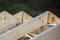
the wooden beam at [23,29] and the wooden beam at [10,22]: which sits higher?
the wooden beam at [10,22]

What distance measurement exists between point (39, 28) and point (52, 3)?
2.34 metres

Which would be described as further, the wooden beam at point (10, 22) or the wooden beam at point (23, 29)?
the wooden beam at point (10, 22)

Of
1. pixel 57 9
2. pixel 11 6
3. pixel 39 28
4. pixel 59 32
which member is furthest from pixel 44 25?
pixel 11 6

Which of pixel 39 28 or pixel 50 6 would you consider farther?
pixel 50 6

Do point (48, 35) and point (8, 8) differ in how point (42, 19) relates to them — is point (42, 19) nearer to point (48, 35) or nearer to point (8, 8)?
point (48, 35)

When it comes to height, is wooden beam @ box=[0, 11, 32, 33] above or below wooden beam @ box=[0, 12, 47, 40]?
above

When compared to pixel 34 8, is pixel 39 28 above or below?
below

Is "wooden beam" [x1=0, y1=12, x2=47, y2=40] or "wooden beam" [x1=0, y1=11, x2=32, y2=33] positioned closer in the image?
"wooden beam" [x1=0, y1=12, x2=47, y2=40]

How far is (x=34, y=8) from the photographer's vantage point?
18.3ft

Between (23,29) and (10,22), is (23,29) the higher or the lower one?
the lower one

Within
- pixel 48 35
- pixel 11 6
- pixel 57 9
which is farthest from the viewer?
pixel 11 6

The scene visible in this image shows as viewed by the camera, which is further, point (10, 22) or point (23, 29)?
point (10, 22)

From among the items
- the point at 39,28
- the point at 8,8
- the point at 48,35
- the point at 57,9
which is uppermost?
the point at 8,8

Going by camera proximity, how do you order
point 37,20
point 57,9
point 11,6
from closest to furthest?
1. point 37,20
2. point 57,9
3. point 11,6
